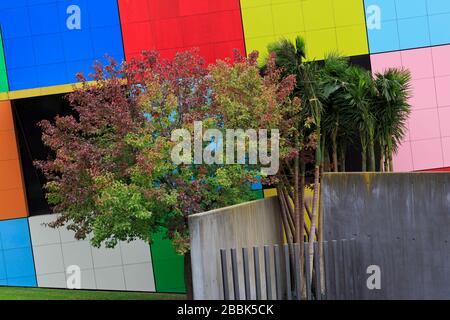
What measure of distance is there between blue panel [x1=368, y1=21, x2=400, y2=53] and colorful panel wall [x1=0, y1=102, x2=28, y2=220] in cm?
1020

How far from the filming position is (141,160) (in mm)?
13242

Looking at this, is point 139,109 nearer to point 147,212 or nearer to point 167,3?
point 147,212

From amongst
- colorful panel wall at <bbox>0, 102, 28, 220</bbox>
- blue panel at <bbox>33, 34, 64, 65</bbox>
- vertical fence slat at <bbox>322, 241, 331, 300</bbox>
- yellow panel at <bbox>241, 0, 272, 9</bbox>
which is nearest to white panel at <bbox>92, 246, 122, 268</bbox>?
colorful panel wall at <bbox>0, 102, 28, 220</bbox>

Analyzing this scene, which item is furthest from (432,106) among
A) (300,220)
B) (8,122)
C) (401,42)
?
(8,122)

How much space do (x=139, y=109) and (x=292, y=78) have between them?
3.38m

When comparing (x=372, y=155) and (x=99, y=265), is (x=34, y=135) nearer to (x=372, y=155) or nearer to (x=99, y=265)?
(x=99, y=265)

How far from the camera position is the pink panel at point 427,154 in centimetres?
1923

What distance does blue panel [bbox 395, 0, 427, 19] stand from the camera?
62.6 ft

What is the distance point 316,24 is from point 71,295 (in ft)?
32.0

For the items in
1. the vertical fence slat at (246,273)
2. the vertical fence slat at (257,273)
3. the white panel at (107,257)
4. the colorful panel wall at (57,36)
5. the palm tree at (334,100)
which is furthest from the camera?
the white panel at (107,257)

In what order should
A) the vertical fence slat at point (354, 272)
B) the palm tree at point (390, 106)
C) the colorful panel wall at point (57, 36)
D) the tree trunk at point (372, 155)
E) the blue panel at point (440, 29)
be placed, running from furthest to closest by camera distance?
the colorful panel wall at point (57, 36) → the blue panel at point (440, 29) → the tree trunk at point (372, 155) → the palm tree at point (390, 106) → the vertical fence slat at point (354, 272)

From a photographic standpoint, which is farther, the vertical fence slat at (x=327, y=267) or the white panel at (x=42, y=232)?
the white panel at (x=42, y=232)

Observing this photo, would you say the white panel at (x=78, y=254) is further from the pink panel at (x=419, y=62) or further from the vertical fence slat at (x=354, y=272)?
the pink panel at (x=419, y=62)

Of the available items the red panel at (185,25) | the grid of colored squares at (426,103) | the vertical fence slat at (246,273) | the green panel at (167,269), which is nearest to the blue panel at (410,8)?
the grid of colored squares at (426,103)
